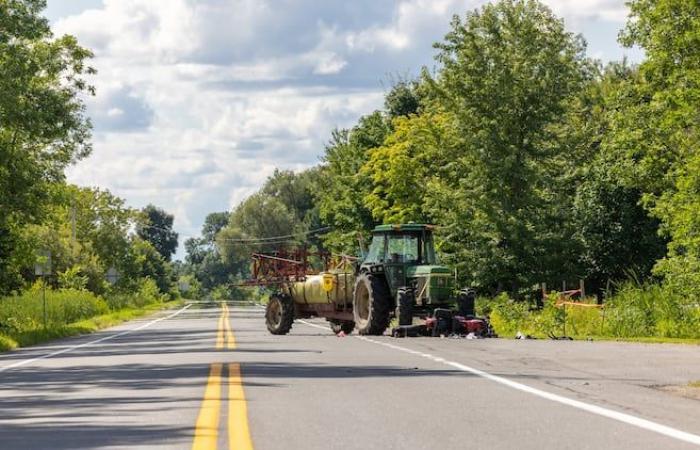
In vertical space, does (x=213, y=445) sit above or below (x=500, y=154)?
below

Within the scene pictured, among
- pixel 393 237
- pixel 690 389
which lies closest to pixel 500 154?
pixel 393 237

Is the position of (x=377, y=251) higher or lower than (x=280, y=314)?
higher

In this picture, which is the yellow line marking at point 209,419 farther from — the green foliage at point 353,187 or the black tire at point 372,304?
the green foliage at point 353,187

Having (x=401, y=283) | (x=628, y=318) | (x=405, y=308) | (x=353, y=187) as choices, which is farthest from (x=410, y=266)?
(x=353, y=187)

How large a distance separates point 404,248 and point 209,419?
75.9 feet

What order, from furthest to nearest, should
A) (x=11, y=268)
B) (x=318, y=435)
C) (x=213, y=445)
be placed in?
(x=11, y=268), (x=318, y=435), (x=213, y=445)

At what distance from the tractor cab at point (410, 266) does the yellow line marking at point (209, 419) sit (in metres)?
16.6

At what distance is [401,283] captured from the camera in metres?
34.6

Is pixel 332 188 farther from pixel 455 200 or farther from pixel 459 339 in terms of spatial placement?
pixel 459 339

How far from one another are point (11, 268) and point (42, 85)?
7.96 metres

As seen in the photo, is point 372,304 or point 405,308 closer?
point 405,308

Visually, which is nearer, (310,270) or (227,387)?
(227,387)

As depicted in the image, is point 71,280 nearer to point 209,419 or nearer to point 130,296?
point 130,296

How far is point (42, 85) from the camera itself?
1710 inches
